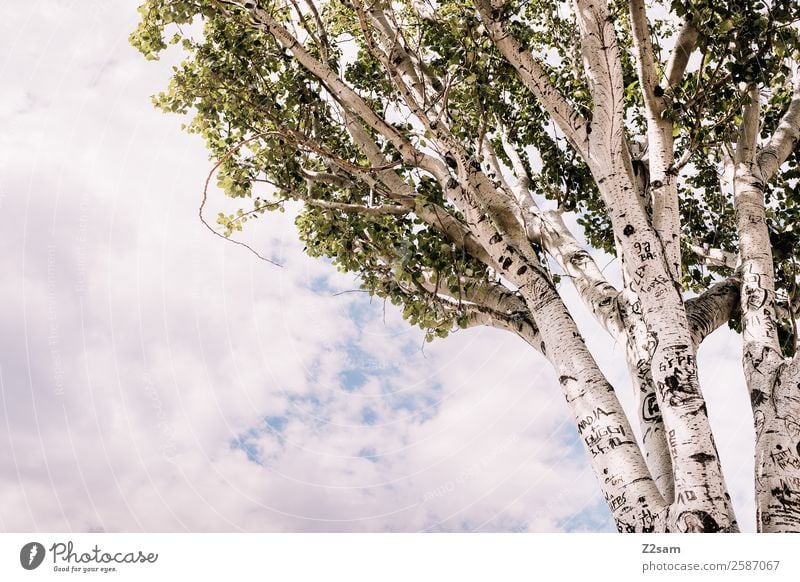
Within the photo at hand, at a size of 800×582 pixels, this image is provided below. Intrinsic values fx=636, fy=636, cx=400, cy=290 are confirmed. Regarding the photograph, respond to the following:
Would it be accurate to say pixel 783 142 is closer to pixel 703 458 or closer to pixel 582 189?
pixel 582 189

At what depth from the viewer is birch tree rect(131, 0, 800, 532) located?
4.69 meters

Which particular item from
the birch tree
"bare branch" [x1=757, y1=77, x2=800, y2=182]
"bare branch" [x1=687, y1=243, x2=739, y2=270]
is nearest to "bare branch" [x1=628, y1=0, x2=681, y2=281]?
the birch tree

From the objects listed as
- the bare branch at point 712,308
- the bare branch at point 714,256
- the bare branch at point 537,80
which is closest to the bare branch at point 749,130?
the bare branch at point 714,256

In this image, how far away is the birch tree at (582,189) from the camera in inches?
185

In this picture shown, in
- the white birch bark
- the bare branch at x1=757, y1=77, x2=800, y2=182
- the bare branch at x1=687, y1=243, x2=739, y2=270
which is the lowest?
the white birch bark

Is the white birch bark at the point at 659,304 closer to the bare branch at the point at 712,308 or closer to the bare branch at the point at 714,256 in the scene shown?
the bare branch at the point at 712,308
